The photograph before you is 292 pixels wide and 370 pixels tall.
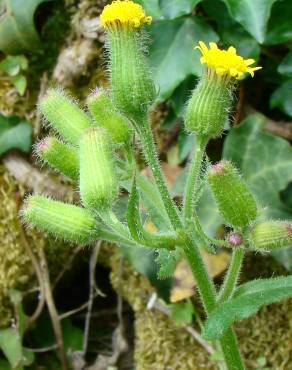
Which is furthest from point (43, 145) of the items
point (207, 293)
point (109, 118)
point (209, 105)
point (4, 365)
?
point (4, 365)

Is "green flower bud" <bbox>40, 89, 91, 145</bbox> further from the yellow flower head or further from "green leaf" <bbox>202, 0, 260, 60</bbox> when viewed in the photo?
"green leaf" <bbox>202, 0, 260, 60</bbox>

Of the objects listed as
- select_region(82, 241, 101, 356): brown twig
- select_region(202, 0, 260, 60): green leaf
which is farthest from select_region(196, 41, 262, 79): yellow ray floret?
select_region(82, 241, 101, 356): brown twig

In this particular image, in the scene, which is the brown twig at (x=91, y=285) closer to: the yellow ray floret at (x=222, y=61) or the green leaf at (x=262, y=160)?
the green leaf at (x=262, y=160)

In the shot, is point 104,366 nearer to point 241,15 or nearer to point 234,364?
point 234,364

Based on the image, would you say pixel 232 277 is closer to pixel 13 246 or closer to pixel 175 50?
pixel 175 50


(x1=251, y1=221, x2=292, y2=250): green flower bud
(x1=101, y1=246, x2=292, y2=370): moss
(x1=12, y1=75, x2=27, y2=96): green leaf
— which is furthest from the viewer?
(x1=12, y1=75, x2=27, y2=96): green leaf
